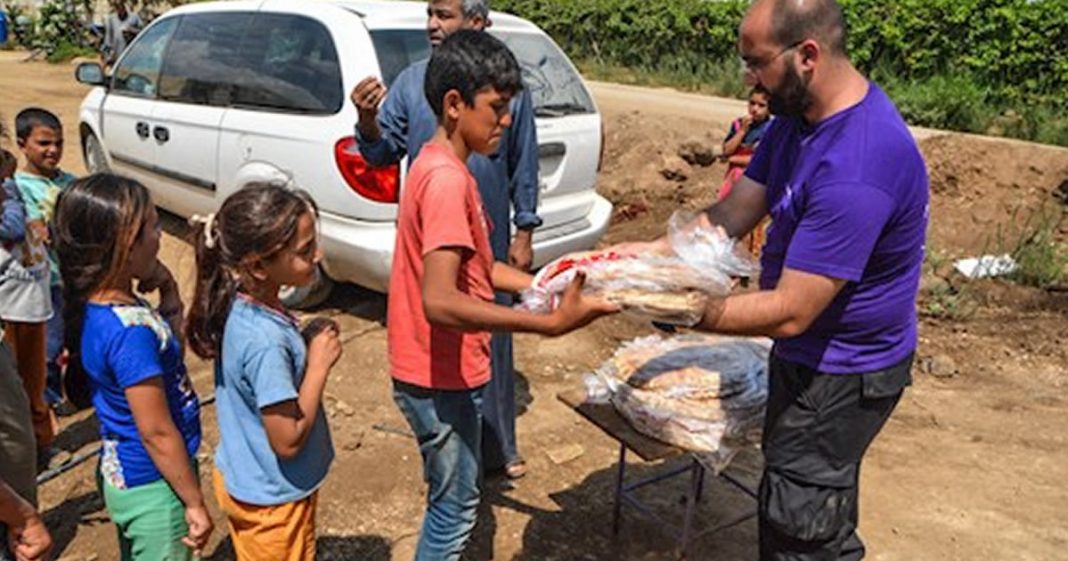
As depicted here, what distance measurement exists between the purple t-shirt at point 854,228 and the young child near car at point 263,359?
4.12 ft

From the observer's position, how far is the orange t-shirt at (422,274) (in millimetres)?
2267

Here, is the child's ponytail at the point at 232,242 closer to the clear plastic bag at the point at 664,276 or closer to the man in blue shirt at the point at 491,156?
the clear plastic bag at the point at 664,276

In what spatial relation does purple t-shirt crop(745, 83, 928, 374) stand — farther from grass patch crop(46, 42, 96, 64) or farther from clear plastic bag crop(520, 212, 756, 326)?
grass patch crop(46, 42, 96, 64)

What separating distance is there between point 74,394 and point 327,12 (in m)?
3.20

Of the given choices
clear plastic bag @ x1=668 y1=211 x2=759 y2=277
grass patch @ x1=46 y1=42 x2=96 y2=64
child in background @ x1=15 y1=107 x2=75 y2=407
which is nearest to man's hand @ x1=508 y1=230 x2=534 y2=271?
clear plastic bag @ x1=668 y1=211 x2=759 y2=277

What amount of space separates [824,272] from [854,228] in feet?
0.40

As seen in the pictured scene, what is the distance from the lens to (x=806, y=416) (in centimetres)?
233

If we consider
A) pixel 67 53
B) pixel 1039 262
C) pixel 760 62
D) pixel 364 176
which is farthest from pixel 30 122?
pixel 67 53

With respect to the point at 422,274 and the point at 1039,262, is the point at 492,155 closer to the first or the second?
the point at 422,274

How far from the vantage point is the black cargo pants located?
2297mm

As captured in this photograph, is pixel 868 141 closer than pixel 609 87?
Yes

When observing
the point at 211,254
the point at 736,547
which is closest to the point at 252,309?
the point at 211,254

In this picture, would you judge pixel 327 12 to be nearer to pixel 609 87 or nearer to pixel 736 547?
pixel 736 547

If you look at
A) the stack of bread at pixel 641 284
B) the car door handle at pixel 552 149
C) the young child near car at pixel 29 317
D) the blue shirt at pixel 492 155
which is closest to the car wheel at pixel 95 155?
the young child near car at pixel 29 317
